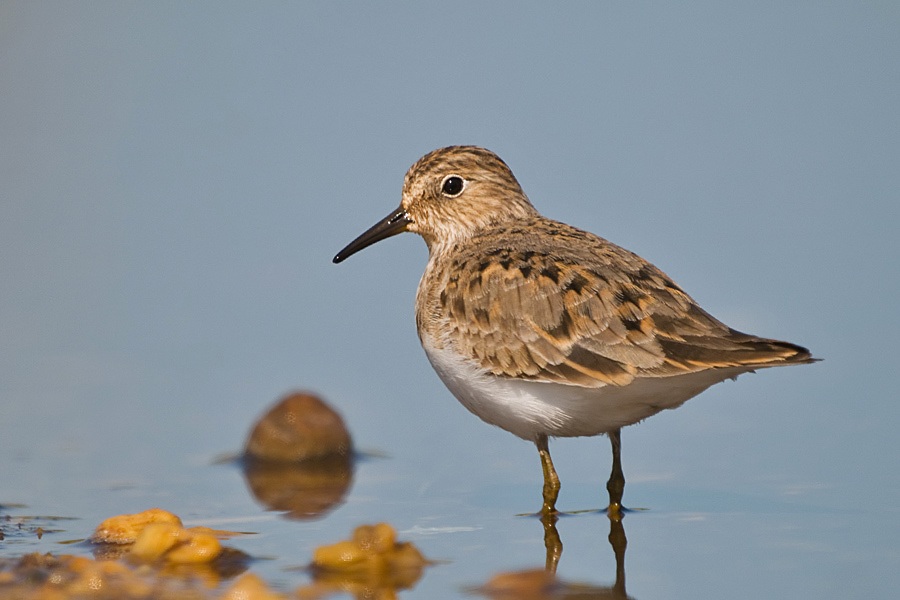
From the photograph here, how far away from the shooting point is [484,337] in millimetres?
7809

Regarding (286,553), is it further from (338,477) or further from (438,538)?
(338,477)

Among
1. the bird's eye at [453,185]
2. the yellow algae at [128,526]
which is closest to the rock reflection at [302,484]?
the yellow algae at [128,526]

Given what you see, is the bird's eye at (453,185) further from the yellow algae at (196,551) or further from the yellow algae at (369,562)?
the yellow algae at (196,551)

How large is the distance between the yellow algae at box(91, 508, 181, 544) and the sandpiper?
200 cm

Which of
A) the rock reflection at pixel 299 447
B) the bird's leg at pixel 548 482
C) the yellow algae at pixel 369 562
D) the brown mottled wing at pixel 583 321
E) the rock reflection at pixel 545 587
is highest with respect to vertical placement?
the brown mottled wing at pixel 583 321

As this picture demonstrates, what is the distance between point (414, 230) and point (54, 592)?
4433 mm

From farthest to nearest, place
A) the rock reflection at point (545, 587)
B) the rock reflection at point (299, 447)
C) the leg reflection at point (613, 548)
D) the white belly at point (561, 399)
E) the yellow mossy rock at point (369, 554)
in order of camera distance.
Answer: the rock reflection at point (299, 447) < the white belly at point (561, 399) < the yellow mossy rock at point (369, 554) < the leg reflection at point (613, 548) < the rock reflection at point (545, 587)

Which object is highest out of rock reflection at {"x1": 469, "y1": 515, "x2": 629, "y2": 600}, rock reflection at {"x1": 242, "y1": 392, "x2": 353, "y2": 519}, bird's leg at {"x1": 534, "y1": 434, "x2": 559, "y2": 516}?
rock reflection at {"x1": 242, "y1": 392, "x2": 353, "y2": 519}

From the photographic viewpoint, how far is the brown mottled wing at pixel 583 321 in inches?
282

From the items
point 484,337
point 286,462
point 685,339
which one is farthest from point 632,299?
point 286,462

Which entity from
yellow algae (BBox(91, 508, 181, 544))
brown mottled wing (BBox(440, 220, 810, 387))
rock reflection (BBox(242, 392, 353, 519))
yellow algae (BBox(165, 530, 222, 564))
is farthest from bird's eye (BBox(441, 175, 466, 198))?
yellow algae (BBox(165, 530, 222, 564))

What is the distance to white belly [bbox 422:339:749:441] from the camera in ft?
24.1

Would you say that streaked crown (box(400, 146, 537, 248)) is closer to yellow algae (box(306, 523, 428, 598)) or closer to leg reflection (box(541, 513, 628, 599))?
leg reflection (box(541, 513, 628, 599))

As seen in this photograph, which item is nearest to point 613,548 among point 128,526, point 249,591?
point 249,591
